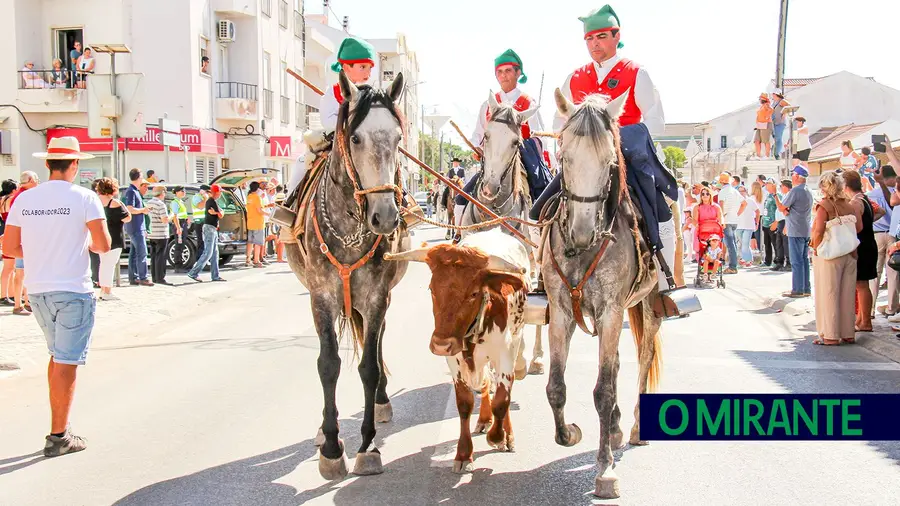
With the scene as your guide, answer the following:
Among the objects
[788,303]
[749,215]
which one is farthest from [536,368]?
[749,215]

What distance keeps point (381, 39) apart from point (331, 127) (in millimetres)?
93380

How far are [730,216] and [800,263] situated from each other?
5672mm

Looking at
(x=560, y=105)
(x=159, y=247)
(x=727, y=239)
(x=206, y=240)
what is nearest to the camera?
(x=560, y=105)

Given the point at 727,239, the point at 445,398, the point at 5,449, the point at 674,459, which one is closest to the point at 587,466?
the point at 674,459

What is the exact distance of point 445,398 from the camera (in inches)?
322

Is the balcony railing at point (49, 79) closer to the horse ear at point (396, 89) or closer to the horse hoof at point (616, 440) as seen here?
the horse ear at point (396, 89)

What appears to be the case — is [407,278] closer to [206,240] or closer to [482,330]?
[206,240]

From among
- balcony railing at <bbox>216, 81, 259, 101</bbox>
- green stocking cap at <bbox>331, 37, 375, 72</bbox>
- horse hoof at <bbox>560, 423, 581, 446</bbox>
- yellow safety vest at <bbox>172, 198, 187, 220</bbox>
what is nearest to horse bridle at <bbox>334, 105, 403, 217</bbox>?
green stocking cap at <bbox>331, 37, 375, 72</bbox>

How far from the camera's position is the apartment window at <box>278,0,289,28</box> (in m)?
43.4

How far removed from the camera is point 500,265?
5887 mm

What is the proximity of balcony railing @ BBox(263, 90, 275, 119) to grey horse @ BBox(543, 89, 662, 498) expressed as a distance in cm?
3588

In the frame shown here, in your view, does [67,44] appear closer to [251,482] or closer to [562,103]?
[251,482]

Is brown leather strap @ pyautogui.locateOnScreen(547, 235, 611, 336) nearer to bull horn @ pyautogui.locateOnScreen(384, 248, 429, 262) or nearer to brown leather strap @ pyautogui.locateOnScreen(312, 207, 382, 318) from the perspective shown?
bull horn @ pyautogui.locateOnScreen(384, 248, 429, 262)

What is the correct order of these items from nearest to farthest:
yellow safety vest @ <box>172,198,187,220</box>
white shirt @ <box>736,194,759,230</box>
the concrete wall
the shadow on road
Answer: the shadow on road
yellow safety vest @ <box>172,198,187,220</box>
white shirt @ <box>736,194,759,230</box>
the concrete wall
